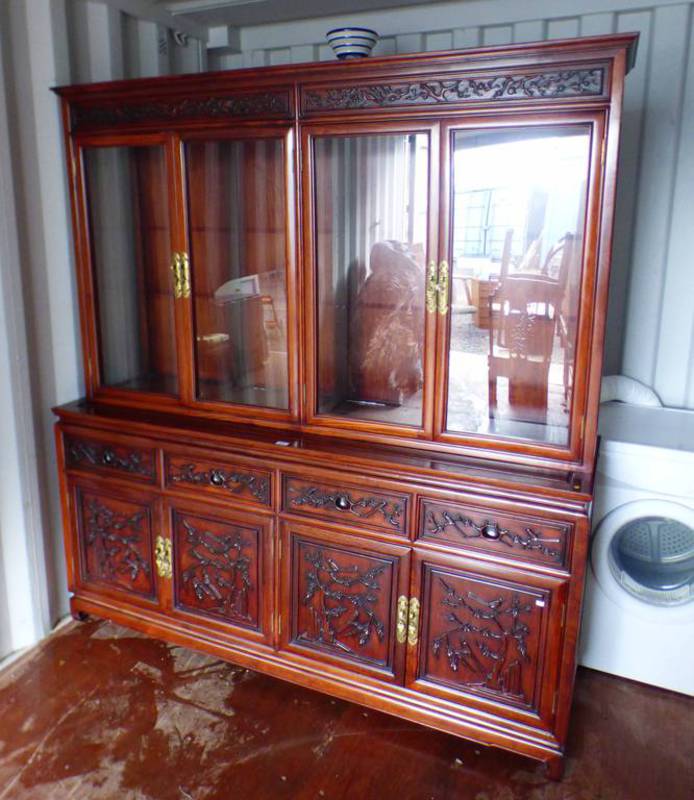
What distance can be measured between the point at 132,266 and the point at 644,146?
1855mm

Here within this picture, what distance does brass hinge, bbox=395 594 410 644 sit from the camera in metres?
2.02

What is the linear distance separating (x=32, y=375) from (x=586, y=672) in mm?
2240

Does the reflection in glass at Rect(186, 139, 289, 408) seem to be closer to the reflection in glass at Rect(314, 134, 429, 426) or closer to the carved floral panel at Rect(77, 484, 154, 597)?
the reflection in glass at Rect(314, 134, 429, 426)

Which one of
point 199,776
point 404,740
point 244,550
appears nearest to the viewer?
point 199,776

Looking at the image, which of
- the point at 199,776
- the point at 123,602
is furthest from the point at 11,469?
the point at 199,776

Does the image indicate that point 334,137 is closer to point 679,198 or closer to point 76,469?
point 679,198

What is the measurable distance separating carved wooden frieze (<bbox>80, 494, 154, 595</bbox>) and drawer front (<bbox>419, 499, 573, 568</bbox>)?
1.05 metres

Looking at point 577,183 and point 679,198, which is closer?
point 577,183

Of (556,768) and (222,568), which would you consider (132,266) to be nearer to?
(222,568)

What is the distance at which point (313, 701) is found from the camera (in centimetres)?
226

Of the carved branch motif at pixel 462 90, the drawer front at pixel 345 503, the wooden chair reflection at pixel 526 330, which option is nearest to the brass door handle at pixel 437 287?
the wooden chair reflection at pixel 526 330

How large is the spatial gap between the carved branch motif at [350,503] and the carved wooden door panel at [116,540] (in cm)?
58

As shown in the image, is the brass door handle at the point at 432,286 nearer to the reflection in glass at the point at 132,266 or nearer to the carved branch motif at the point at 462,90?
the carved branch motif at the point at 462,90

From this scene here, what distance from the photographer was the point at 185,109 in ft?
7.02
